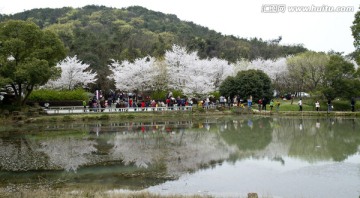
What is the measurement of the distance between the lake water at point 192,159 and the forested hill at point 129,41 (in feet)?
102

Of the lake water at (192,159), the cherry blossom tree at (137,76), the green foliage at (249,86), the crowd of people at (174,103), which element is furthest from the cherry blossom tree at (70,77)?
the lake water at (192,159)

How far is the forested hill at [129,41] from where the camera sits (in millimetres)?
59062

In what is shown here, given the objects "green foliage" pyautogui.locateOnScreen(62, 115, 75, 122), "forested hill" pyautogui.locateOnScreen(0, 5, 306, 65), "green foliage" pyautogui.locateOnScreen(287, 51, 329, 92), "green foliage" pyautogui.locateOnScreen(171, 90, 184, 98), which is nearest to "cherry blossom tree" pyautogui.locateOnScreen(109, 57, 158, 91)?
"green foliage" pyautogui.locateOnScreen(171, 90, 184, 98)

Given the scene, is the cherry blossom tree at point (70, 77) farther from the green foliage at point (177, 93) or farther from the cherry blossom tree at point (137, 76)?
the green foliage at point (177, 93)

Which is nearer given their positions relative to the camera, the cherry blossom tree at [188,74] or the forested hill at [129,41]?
the cherry blossom tree at [188,74]

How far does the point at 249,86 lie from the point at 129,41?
116 ft

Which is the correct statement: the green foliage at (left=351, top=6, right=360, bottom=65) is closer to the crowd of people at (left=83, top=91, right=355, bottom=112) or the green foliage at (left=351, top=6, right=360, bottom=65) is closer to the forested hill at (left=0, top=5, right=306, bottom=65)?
the crowd of people at (left=83, top=91, right=355, bottom=112)

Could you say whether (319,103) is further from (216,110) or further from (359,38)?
(216,110)

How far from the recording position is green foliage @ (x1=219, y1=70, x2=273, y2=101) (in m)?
40.5

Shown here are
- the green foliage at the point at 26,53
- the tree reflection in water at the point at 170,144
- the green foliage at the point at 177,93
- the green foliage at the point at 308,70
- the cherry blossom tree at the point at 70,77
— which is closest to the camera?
the tree reflection in water at the point at 170,144

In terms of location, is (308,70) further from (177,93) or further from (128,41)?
(128,41)

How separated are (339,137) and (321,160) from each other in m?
6.78

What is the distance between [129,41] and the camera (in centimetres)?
6975

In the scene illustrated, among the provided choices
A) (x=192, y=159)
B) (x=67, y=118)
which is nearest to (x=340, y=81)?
(x=192, y=159)
